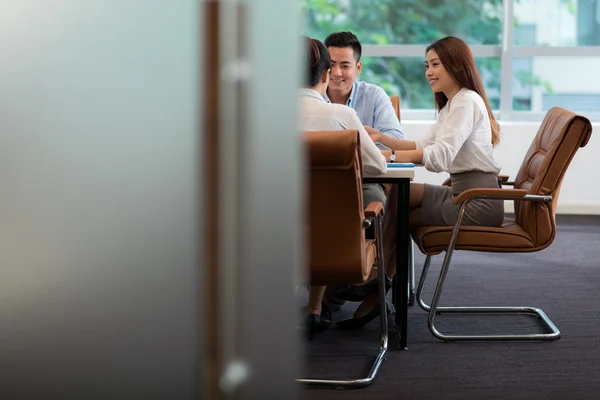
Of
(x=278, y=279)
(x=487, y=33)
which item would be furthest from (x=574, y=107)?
(x=278, y=279)

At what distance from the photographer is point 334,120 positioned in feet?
9.25

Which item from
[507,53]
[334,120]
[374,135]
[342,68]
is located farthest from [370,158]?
[507,53]

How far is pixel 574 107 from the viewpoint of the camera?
666 cm

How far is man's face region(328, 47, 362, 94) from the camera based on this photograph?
3920mm

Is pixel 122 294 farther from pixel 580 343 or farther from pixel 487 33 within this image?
pixel 487 33

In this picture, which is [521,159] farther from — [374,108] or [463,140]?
[463,140]

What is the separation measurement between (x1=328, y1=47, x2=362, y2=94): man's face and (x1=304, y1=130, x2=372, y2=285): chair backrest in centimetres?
150

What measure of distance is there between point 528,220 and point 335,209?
3.06 feet

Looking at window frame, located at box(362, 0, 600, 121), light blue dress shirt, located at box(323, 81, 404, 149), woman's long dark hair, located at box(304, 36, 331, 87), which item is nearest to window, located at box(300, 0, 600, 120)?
window frame, located at box(362, 0, 600, 121)

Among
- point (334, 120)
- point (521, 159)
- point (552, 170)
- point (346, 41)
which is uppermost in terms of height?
point (346, 41)

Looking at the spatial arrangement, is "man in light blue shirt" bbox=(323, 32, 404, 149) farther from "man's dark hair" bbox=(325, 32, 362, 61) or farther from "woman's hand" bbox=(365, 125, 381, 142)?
"woman's hand" bbox=(365, 125, 381, 142)

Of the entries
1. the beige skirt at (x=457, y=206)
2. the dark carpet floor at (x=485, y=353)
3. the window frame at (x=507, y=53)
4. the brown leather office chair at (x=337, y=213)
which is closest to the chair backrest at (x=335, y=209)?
Result: the brown leather office chair at (x=337, y=213)

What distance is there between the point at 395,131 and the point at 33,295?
3072 mm

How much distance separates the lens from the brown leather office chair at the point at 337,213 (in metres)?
2.36
